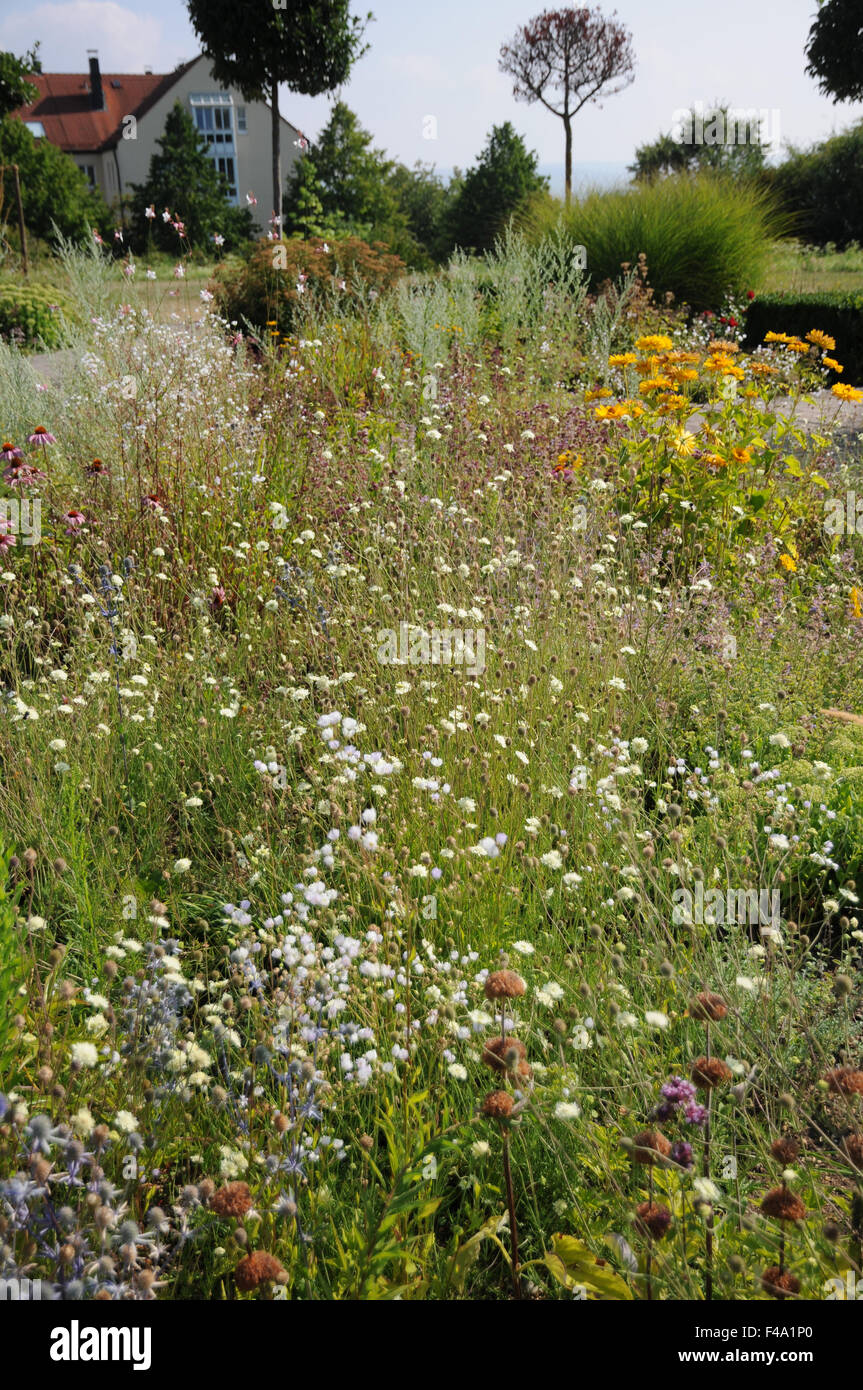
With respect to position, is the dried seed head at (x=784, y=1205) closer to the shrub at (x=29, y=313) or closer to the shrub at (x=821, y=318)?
the shrub at (x=821, y=318)

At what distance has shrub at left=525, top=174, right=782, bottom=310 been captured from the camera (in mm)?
12023

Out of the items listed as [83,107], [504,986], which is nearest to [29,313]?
[504,986]

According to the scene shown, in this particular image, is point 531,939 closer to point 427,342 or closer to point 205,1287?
point 205,1287

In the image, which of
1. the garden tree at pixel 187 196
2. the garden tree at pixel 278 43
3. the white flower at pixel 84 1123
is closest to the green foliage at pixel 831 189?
the garden tree at pixel 278 43

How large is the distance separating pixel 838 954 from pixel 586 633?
1.40 metres

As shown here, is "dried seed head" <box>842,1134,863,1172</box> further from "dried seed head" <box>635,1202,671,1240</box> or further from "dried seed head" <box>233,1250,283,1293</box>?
"dried seed head" <box>233,1250,283,1293</box>

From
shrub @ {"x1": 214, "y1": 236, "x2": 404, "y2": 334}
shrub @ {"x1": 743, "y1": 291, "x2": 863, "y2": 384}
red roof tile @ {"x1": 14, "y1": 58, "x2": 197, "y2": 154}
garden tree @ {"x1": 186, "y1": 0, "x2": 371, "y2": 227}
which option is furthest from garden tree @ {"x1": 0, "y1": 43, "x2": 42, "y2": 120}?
red roof tile @ {"x1": 14, "y1": 58, "x2": 197, "y2": 154}

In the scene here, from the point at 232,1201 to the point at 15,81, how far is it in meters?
24.0

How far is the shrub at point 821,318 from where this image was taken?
11.0 metres

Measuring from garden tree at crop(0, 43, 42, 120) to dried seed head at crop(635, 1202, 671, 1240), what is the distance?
2360cm

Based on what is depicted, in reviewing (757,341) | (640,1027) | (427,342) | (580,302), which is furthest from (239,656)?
(757,341)

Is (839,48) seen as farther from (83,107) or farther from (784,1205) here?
(83,107)

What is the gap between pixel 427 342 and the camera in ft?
24.0

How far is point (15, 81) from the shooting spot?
19406 mm
